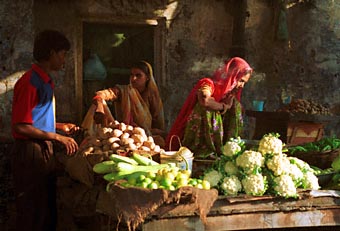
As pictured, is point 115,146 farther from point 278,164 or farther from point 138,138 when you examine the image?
point 278,164

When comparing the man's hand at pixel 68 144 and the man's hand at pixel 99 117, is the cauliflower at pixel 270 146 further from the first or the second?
the man's hand at pixel 99 117

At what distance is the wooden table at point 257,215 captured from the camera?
301 cm

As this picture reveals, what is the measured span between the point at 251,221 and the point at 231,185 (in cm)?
28

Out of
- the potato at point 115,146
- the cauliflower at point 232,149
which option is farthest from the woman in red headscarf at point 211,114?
the cauliflower at point 232,149

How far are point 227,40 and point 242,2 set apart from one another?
726mm

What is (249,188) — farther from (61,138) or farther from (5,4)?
(5,4)

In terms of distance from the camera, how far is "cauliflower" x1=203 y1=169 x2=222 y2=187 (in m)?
3.38

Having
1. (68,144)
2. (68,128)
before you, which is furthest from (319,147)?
(68,128)

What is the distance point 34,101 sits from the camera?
4.02 m

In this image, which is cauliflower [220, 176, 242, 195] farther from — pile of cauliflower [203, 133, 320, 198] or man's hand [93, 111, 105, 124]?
man's hand [93, 111, 105, 124]

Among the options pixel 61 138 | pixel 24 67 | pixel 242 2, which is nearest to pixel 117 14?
pixel 24 67

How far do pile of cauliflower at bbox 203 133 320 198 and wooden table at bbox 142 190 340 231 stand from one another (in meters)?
0.08

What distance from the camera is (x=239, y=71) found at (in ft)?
18.9

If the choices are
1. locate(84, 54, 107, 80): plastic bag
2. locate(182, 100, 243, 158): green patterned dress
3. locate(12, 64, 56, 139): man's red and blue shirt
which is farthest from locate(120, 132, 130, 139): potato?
→ locate(84, 54, 107, 80): plastic bag
